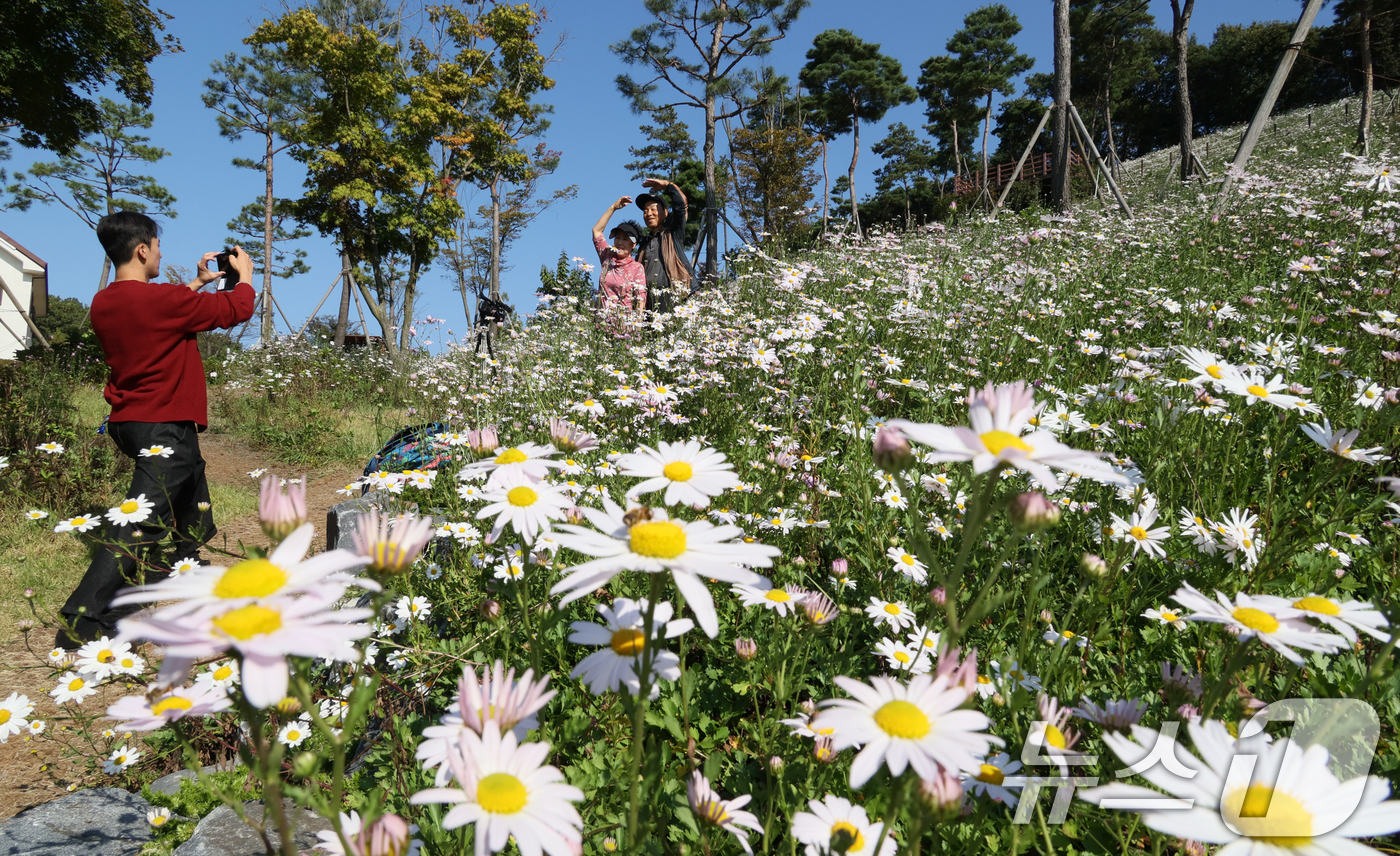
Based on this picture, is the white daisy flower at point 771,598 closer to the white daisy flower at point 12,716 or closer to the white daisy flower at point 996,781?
the white daisy flower at point 996,781

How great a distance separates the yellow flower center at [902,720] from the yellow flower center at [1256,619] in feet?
1.61

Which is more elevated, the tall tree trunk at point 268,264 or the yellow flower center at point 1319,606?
the tall tree trunk at point 268,264

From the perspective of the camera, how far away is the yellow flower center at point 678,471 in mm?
963

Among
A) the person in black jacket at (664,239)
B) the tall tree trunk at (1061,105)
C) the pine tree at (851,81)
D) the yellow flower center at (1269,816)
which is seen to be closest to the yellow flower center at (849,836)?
the yellow flower center at (1269,816)

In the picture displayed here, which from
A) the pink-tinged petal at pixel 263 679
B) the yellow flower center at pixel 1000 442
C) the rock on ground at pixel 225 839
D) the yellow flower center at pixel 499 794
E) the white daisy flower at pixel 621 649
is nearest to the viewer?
the pink-tinged petal at pixel 263 679

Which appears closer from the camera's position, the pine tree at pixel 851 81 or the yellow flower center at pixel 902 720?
the yellow flower center at pixel 902 720

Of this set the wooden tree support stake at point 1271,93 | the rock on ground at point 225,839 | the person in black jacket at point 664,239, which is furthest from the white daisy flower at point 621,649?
the wooden tree support stake at point 1271,93

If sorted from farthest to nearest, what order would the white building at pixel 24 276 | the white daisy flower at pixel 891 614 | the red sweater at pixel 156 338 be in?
the white building at pixel 24 276, the red sweater at pixel 156 338, the white daisy flower at pixel 891 614

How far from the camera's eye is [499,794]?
586mm

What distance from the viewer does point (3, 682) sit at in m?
2.92

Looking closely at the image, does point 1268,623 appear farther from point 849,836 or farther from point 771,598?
point 771,598

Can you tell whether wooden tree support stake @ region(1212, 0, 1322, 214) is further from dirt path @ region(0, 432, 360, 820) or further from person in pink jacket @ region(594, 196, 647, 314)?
dirt path @ region(0, 432, 360, 820)

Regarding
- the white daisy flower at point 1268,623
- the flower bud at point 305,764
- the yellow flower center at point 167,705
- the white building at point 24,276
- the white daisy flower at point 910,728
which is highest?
the white building at point 24,276

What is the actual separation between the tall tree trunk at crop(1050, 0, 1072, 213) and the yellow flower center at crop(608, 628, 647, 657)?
10070mm
